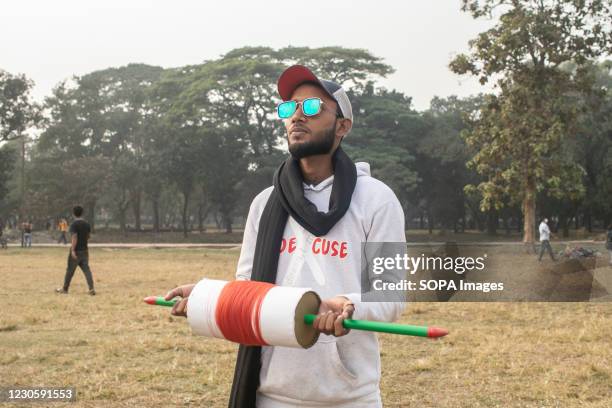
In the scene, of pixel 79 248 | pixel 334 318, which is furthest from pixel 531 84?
pixel 334 318

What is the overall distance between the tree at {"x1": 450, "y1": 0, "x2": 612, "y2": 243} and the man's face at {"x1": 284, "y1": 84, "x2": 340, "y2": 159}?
1030 inches

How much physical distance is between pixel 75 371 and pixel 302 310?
18.9 feet

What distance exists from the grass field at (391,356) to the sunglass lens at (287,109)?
13.1 feet

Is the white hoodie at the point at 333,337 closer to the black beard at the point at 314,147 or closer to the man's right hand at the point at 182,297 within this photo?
the black beard at the point at 314,147

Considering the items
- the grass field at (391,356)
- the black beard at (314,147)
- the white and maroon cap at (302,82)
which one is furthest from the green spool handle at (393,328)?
the grass field at (391,356)

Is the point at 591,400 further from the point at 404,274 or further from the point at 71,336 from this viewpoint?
the point at 71,336

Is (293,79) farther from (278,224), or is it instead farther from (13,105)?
(13,105)

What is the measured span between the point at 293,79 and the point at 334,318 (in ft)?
3.72

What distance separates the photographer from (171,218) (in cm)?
8969

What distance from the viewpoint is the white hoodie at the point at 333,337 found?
2.70 metres

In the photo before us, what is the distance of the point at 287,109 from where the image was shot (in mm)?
2957

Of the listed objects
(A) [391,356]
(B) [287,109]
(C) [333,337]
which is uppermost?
(B) [287,109]

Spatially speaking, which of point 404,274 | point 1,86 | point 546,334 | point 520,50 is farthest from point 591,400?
point 1,86

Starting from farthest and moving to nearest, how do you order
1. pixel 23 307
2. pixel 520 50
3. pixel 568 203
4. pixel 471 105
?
pixel 471 105, pixel 568 203, pixel 520 50, pixel 23 307
